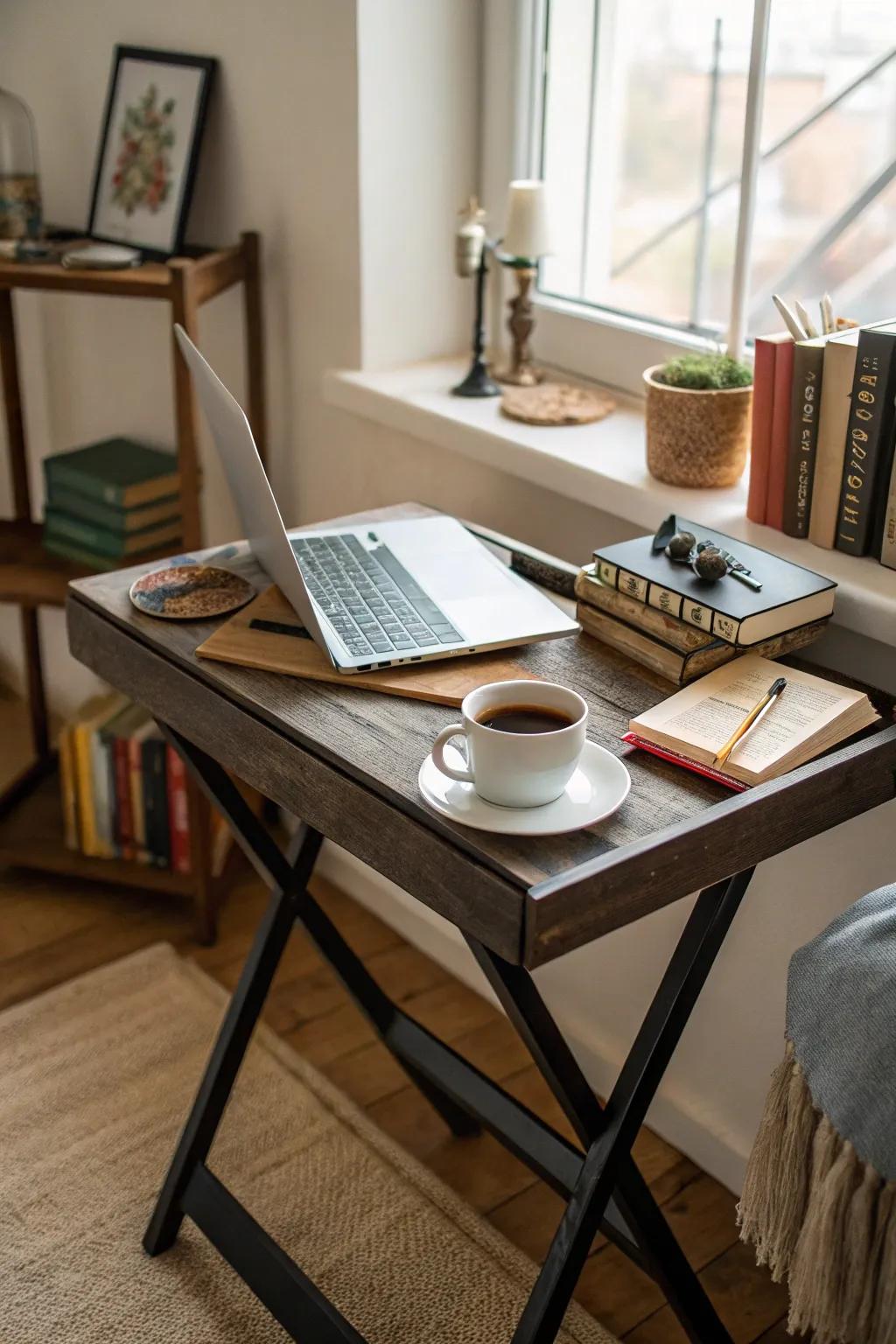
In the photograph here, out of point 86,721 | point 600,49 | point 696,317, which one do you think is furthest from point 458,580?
point 86,721

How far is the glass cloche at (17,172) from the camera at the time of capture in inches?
82.1

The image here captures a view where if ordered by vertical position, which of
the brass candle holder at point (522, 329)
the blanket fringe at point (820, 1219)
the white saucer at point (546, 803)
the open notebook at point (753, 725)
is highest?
the brass candle holder at point (522, 329)

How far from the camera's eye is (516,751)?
102 centimetres

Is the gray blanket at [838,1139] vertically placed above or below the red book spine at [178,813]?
above

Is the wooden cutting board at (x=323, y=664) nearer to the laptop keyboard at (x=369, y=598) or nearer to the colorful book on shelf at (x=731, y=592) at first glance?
the laptop keyboard at (x=369, y=598)

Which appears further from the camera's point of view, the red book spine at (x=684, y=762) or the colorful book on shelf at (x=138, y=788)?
the colorful book on shelf at (x=138, y=788)

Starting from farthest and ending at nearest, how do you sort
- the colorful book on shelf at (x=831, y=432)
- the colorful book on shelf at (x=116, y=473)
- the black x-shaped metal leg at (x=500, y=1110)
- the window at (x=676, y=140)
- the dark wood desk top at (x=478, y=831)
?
1. the colorful book on shelf at (x=116, y=473)
2. the window at (x=676, y=140)
3. the colorful book on shelf at (x=831, y=432)
4. the black x-shaped metal leg at (x=500, y=1110)
5. the dark wood desk top at (x=478, y=831)

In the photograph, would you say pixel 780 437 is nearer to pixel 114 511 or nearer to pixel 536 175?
pixel 536 175

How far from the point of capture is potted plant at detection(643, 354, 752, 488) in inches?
59.0

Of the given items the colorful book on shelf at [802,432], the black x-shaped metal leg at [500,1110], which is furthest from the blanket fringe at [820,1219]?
the colorful book on shelf at [802,432]

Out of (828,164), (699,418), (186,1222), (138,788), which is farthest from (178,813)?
(828,164)

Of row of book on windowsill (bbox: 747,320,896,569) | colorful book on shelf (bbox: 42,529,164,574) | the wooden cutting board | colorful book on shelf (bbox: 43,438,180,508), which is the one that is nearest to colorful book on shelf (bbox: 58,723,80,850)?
colorful book on shelf (bbox: 42,529,164,574)

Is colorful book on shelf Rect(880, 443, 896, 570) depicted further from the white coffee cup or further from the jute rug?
the jute rug

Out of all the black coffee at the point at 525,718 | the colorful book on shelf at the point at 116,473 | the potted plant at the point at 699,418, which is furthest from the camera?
the colorful book on shelf at the point at 116,473
